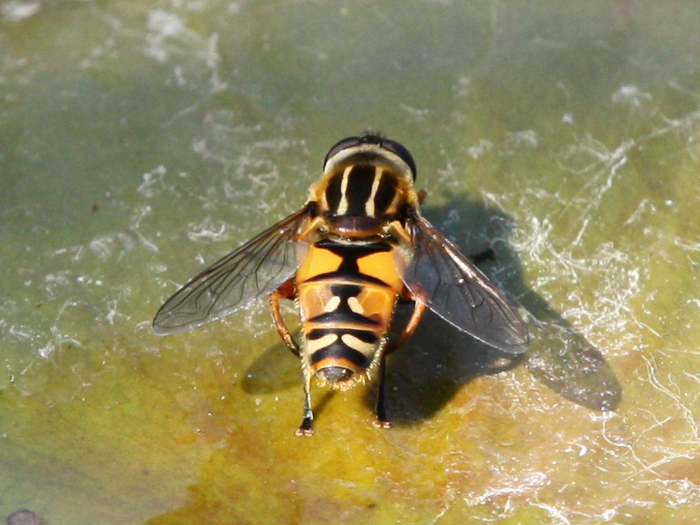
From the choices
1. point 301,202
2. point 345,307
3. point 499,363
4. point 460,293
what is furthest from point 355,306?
point 301,202

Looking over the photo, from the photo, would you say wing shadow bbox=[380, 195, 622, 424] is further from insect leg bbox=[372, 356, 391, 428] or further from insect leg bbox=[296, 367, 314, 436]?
insect leg bbox=[296, 367, 314, 436]

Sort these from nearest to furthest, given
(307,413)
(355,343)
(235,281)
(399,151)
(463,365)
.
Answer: (355,343) < (307,413) < (235,281) < (463,365) < (399,151)

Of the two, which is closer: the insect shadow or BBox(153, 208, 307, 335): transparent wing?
BBox(153, 208, 307, 335): transparent wing

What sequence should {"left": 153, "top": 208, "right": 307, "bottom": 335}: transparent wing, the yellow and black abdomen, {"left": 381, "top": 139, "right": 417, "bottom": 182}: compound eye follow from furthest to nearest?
{"left": 381, "top": 139, "right": 417, "bottom": 182}: compound eye
{"left": 153, "top": 208, "right": 307, "bottom": 335}: transparent wing
the yellow and black abdomen

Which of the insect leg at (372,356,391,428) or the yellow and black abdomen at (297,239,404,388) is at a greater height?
the yellow and black abdomen at (297,239,404,388)

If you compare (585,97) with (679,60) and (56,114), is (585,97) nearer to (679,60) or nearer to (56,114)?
(679,60)

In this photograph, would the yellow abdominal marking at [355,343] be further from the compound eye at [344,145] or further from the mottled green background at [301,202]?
the compound eye at [344,145]

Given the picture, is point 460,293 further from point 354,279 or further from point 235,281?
point 235,281

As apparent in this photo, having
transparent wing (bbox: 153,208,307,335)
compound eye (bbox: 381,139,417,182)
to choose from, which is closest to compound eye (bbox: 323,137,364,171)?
compound eye (bbox: 381,139,417,182)
